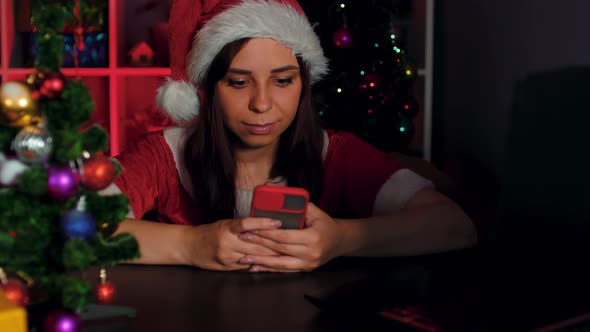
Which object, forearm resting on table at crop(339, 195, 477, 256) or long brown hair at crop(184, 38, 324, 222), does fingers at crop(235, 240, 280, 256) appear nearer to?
forearm resting on table at crop(339, 195, 477, 256)

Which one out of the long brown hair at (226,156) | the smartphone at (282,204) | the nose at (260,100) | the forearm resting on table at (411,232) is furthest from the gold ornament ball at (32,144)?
the long brown hair at (226,156)

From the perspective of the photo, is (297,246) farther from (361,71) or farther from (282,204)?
(361,71)

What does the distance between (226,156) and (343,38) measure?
1132mm

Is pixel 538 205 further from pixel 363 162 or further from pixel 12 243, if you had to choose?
pixel 363 162

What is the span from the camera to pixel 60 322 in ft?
1.93

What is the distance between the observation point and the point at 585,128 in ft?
1.70

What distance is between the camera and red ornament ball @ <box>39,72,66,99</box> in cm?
60

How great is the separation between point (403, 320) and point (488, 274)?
0.46 ft

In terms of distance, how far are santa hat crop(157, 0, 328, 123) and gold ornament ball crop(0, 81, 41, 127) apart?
81 centimetres

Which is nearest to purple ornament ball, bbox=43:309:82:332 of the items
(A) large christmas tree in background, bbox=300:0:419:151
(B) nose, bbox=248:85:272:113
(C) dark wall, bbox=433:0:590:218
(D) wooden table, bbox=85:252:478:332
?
(D) wooden table, bbox=85:252:478:332

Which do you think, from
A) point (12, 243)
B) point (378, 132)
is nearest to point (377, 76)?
point (378, 132)

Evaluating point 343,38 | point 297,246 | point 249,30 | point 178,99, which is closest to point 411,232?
point 297,246

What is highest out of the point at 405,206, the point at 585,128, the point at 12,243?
the point at 585,128

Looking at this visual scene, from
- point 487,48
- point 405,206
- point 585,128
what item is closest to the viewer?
point 585,128
